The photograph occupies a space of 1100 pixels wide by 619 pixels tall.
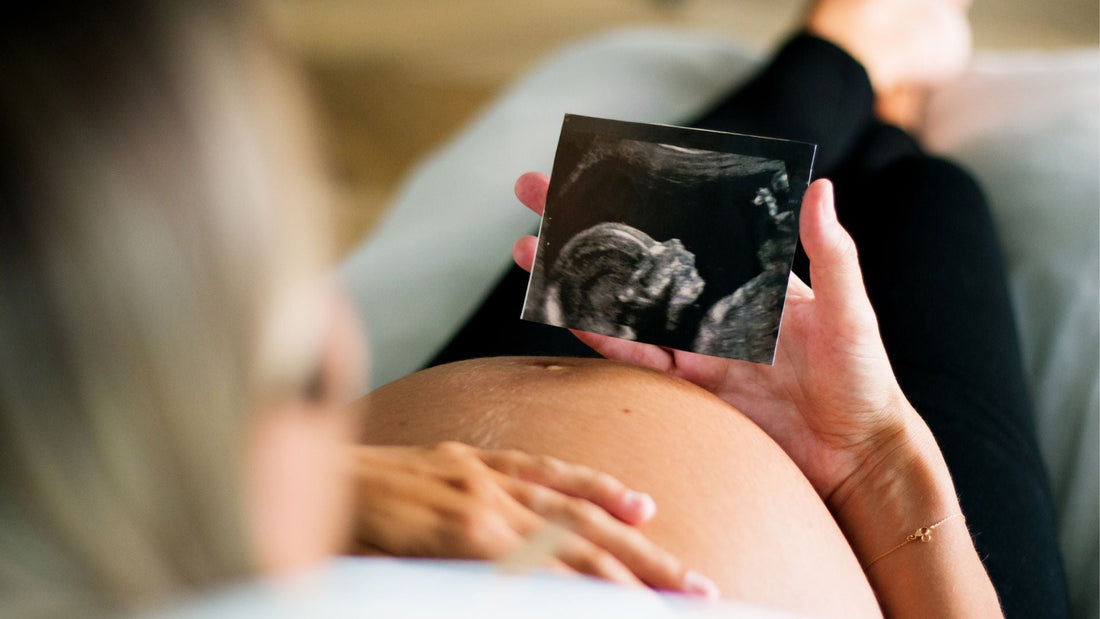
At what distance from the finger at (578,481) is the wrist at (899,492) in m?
0.26

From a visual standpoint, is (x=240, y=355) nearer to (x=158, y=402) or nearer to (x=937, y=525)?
(x=158, y=402)

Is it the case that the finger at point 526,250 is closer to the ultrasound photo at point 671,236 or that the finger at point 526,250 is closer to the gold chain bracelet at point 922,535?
the ultrasound photo at point 671,236

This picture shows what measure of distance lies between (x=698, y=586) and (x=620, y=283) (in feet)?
0.91

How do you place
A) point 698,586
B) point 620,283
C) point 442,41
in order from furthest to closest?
point 442,41 < point 620,283 < point 698,586

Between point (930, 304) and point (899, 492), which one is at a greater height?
point (930, 304)

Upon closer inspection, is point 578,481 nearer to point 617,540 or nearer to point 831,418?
point 617,540

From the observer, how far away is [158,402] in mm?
327

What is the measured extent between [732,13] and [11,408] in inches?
106

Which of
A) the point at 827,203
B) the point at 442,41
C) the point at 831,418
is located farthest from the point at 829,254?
the point at 442,41

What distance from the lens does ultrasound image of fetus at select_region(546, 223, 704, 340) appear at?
70 cm

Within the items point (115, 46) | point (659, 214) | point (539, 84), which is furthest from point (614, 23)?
point (115, 46)

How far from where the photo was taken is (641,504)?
537mm

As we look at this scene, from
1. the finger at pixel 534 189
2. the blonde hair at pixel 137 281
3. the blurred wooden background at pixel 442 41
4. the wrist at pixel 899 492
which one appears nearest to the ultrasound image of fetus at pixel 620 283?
the finger at pixel 534 189

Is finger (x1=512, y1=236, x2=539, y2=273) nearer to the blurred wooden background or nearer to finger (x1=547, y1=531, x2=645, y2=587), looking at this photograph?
finger (x1=547, y1=531, x2=645, y2=587)
